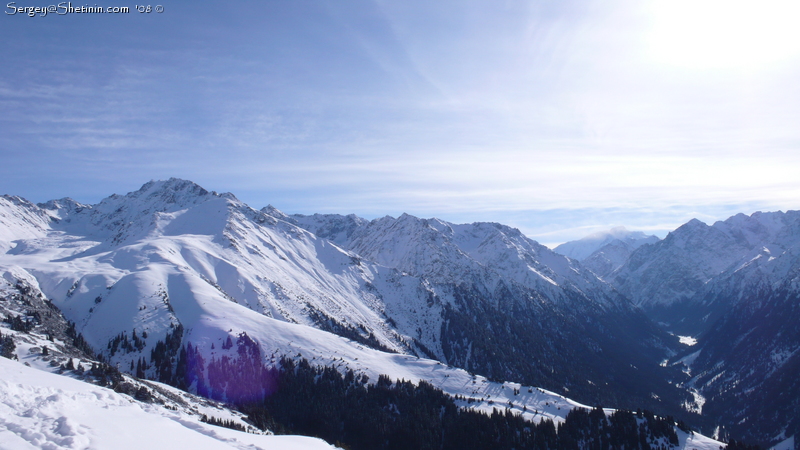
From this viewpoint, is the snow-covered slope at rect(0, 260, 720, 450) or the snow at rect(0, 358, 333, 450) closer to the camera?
the snow at rect(0, 358, 333, 450)

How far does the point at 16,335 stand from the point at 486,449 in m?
116

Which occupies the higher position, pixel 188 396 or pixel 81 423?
pixel 81 423

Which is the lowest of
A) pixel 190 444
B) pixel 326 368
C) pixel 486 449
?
pixel 486 449

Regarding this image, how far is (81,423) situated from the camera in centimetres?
2892

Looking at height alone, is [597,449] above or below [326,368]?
below

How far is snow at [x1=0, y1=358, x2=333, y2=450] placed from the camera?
1024 inches

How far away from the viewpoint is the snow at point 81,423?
85.4 ft

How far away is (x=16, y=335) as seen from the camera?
9181 cm

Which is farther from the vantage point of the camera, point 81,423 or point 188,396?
point 188,396

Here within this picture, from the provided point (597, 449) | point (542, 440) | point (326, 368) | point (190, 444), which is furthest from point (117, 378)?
point (597, 449)

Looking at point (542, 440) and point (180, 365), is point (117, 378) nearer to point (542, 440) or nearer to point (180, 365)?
point (180, 365)

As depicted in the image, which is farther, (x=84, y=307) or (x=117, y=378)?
(x=84, y=307)

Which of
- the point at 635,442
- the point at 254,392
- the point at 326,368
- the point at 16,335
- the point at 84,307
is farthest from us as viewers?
the point at 84,307

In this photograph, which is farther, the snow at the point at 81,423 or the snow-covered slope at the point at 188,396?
the snow-covered slope at the point at 188,396
